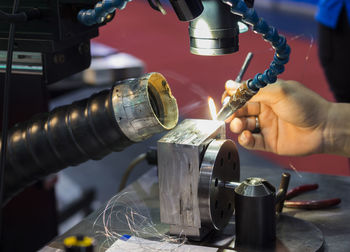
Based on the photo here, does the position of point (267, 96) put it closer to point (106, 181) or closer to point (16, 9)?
point (16, 9)

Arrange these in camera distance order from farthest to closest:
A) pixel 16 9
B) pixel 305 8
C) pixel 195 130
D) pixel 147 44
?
pixel 305 8 → pixel 147 44 → pixel 195 130 → pixel 16 9

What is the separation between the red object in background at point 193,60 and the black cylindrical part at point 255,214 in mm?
232

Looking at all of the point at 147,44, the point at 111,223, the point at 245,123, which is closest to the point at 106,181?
the point at 147,44

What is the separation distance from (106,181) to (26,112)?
49.9 inches

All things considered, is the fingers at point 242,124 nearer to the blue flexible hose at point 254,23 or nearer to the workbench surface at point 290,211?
the workbench surface at point 290,211

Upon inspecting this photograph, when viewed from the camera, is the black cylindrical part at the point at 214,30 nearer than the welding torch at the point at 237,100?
Yes

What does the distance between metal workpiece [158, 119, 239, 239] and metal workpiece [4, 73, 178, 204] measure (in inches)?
1.9

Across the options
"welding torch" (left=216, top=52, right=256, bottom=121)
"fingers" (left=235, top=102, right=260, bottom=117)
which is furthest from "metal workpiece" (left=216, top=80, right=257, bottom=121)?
"fingers" (left=235, top=102, right=260, bottom=117)

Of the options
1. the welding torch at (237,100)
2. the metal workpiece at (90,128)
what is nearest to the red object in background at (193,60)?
the welding torch at (237,100)

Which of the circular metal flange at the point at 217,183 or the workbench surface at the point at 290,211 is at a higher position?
the circular metal flange at the point at 217,183

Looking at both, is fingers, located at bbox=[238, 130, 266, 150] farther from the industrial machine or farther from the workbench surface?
the industrial machine

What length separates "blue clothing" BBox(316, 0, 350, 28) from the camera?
74.8 inches

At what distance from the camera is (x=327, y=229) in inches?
35.8

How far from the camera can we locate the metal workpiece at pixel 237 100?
90 cm
